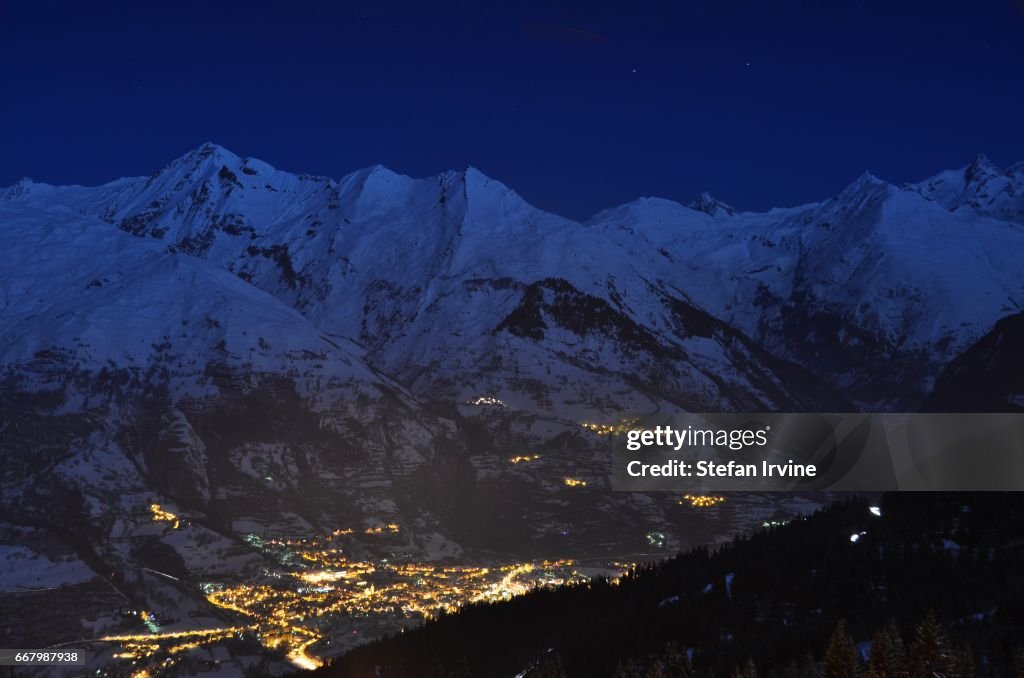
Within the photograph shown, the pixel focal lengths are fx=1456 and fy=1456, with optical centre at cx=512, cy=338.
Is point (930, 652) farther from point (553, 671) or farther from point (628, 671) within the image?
point (553, 671)

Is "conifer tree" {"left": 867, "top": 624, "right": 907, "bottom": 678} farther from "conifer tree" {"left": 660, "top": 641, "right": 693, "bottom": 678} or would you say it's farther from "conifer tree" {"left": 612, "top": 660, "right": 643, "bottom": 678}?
"conifer tree" {"left": 660, "top": 641, "right": 693, "bottom": 678}

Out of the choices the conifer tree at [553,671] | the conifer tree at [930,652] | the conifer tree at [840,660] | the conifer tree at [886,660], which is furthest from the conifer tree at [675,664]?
the conifer tree at [930,652]

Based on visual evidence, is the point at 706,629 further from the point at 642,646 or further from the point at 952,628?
the point at 952,628

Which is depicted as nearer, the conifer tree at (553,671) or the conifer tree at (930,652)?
the conifer tree at (930,652)

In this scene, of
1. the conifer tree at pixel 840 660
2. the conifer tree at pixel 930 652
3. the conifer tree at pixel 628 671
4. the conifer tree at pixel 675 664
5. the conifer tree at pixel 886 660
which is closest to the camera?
the conifer tree at pixel 930 652

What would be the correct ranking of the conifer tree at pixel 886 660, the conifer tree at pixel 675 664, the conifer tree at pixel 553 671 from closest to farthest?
the conifer tree at pixel 886 660
the conifer tree at pixel 553 671
the conifer tree at pixel 675 664

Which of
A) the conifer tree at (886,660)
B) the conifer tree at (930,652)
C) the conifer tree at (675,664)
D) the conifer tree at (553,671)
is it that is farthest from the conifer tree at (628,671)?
the conifer tree at (930,652)

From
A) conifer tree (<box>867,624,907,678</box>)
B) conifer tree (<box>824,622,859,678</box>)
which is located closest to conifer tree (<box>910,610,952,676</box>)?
conifer tree (<box>867,624,907,678</box>)

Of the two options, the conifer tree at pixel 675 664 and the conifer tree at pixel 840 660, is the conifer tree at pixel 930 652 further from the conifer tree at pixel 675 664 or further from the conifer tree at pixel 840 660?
the conifer tree at pixel 675 664

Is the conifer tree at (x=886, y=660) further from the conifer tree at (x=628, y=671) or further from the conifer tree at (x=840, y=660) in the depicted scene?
the conifer tree at (x=628, y=671)

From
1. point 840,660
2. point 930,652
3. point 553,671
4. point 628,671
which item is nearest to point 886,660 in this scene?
point 930,652

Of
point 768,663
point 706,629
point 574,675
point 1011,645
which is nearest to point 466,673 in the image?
point 574,675
